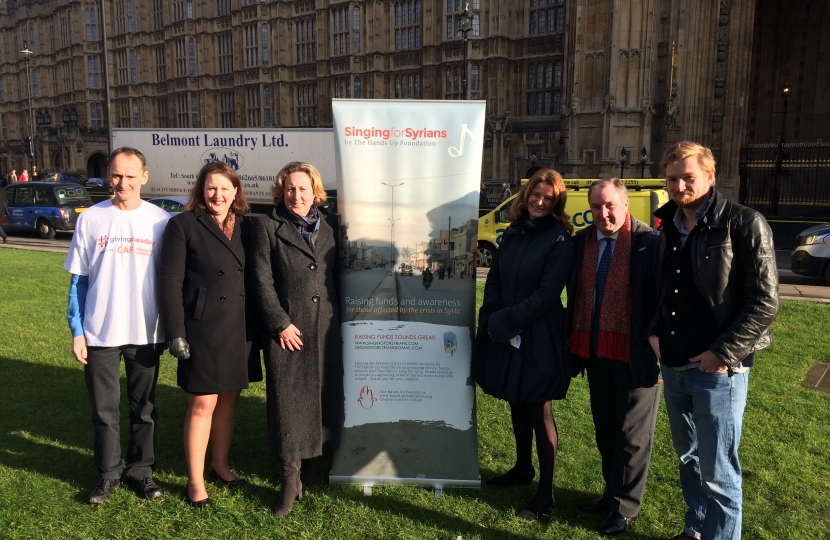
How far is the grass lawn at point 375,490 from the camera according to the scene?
3.48m

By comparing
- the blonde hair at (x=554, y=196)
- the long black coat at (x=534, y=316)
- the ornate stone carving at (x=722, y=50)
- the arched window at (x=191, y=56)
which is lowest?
the long black coat at (x=534, y=316)

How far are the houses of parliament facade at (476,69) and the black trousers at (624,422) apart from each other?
68.8 feet

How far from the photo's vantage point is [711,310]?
9.30 feet

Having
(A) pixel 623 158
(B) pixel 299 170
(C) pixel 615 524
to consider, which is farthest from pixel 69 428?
(A) pixel 623 158

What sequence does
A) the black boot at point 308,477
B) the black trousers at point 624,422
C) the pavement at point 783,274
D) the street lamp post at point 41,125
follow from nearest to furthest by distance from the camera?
1. the black trousers at point 624,422
2. the black boot at point 308,477
3. the pavement at point 783,274
4. the street lamp post at point 41,125

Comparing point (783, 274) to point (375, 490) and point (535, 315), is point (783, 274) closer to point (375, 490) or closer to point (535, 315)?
point (535, 315)

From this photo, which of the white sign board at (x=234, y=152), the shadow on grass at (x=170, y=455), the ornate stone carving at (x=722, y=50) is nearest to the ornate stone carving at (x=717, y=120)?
the ornate stone carving at (x=722, y=50)

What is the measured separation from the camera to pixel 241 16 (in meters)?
38.7

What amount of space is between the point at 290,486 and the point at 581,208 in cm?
A: 966

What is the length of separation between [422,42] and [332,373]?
3012 centimetres

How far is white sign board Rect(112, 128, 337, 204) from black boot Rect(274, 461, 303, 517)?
16292 millimetres

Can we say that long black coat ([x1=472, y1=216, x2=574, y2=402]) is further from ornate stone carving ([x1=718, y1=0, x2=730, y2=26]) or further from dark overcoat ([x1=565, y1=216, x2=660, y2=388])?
ornate stone carving ([x1=718, y1=0, x2=730, y2=26])

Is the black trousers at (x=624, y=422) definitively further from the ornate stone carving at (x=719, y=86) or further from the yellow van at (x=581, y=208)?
the ornate stone carving at (x=719, y=86)

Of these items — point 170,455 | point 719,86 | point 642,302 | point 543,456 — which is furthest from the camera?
point 719,86
